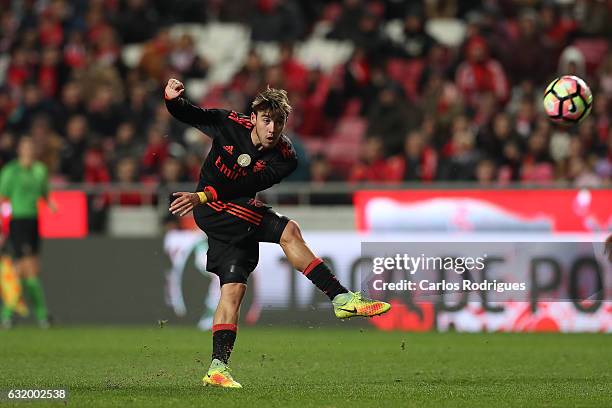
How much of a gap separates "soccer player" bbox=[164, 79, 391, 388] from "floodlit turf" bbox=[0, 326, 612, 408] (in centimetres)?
56

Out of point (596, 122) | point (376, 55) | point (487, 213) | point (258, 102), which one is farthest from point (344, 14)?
point (258, 102)

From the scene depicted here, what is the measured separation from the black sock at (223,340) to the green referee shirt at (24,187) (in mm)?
8082

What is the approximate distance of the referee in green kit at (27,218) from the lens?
54.5ft

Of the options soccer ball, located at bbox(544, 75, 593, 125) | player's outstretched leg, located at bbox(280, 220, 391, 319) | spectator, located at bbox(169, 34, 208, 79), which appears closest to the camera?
player's outstretched leg, located at bbox(280, 220, 391, 319)

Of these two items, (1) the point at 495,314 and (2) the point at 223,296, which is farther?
(1) the point at 495,314

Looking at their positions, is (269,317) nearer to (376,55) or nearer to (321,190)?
(321,190)

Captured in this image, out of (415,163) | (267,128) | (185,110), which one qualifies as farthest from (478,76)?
(185,110)

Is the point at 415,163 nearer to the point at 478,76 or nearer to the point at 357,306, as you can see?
the point at 478,76

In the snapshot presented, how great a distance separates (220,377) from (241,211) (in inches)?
48.6

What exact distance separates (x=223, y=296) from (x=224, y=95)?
11.1m

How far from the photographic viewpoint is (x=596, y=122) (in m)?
18.8

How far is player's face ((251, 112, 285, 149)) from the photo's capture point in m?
9.20

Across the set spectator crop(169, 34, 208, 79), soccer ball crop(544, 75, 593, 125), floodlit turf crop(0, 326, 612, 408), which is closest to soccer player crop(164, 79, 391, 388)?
floodlit turf crop(0, 326, 612, 408)

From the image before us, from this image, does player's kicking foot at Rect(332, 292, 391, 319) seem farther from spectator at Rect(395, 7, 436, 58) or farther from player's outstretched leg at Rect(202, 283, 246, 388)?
spectator at Rect(395, 7, 436, 58)
